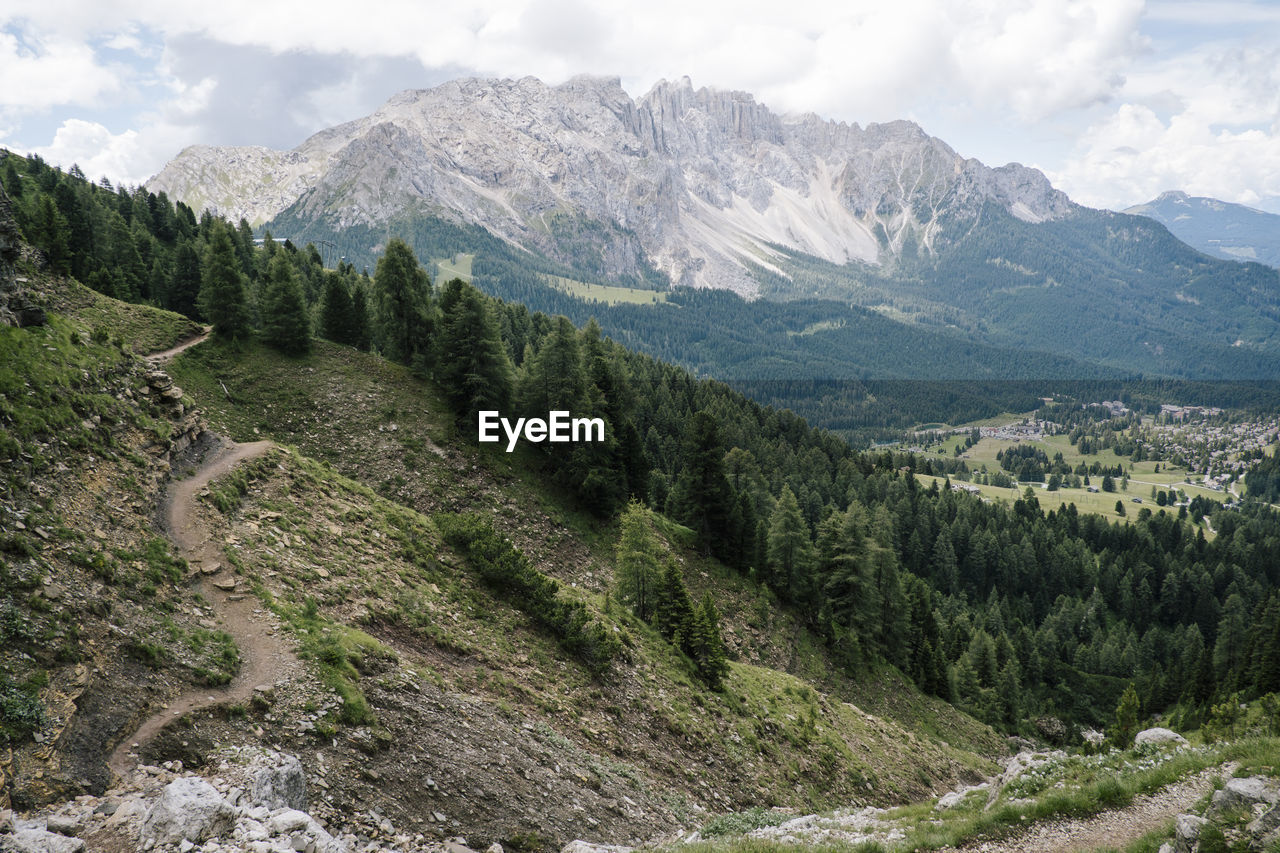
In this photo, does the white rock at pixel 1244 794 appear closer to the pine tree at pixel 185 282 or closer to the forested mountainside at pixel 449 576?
the forested mountainside at pixel 449 576

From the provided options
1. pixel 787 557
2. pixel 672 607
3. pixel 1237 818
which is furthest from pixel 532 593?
pixel 787 557

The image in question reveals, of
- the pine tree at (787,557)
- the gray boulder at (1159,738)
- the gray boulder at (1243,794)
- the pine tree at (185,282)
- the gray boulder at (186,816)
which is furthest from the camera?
the pine tree at (185,282)

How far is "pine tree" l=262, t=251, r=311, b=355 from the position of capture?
175 ft

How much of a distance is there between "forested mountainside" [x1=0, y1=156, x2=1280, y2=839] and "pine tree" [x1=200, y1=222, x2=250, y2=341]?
0.32m

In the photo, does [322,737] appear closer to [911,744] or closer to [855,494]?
[911,744]

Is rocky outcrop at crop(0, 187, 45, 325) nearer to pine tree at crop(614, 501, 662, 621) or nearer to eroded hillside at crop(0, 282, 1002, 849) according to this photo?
eroded hillside at crop(0, 282, 1002, 849)

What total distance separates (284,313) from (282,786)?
49.3m

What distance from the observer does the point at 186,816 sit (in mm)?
11703

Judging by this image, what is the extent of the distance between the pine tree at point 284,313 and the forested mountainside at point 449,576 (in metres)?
0.31

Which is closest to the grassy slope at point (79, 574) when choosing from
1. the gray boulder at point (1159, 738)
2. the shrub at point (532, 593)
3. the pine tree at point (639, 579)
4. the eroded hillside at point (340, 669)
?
the eroded hillside at point (340, 669)

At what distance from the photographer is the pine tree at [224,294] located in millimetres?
51781

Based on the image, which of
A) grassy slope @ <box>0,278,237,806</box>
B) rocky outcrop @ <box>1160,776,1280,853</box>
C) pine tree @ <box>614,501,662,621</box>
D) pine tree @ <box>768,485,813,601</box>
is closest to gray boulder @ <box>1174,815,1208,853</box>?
rocky outcrop @ <box>1160,776,1280,853</box>

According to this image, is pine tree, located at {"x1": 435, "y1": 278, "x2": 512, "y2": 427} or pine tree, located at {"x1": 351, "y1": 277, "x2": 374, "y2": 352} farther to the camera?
pine tree, located at {"x1": 351, "y1": 277, "x2": 374, "y2": 352}

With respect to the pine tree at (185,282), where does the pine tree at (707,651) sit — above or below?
below
